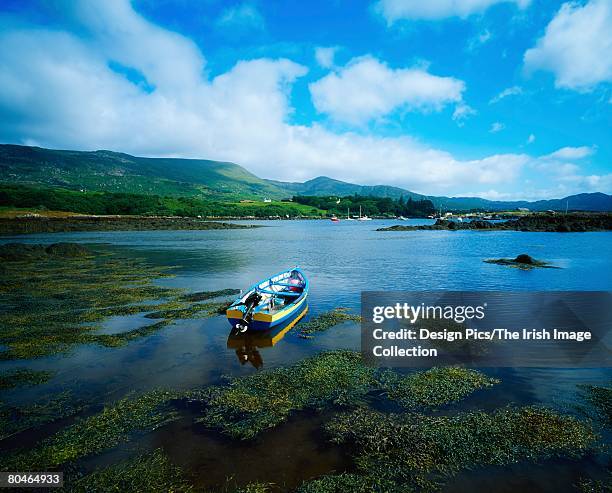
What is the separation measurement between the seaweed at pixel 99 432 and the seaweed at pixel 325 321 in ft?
31.3

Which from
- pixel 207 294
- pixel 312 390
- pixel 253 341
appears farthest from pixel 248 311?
pixel 207 294

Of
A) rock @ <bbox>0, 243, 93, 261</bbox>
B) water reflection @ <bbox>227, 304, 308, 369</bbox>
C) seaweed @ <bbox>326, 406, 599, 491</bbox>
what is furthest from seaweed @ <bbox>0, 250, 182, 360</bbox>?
seaweed @ <bbox>326, 406, 599, 491</bbox>

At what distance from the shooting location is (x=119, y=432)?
11.3 m

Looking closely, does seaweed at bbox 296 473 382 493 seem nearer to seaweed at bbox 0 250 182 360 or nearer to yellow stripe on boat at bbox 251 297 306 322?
yellow stripe on boat at bbox 251 297 306 322

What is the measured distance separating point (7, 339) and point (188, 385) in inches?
518

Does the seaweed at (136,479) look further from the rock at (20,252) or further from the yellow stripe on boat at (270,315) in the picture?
the rock at (20,252)

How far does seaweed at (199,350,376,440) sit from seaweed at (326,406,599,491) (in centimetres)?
158

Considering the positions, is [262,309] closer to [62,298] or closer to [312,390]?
[312,390]

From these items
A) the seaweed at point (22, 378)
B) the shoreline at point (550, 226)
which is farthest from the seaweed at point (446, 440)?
the shoreline at point (550, 226)

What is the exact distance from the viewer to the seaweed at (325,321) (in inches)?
852

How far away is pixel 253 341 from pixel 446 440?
38.9 feet

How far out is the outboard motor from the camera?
19.6 meters

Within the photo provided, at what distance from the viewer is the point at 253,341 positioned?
19.9 metres

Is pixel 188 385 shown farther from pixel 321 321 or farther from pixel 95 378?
pixel 321 321
